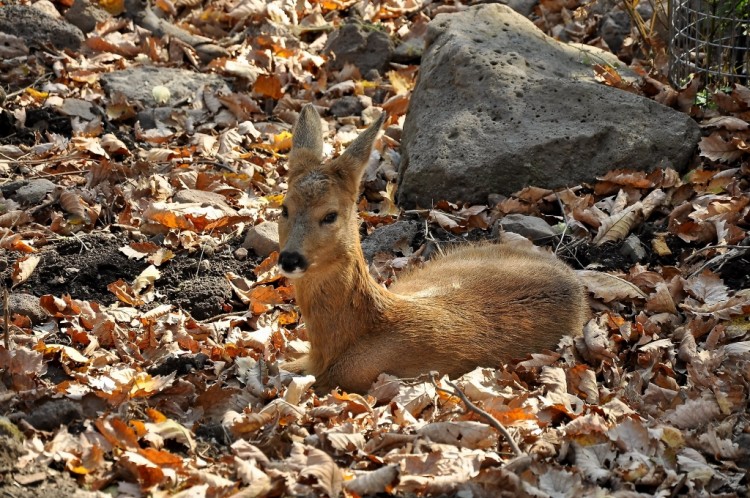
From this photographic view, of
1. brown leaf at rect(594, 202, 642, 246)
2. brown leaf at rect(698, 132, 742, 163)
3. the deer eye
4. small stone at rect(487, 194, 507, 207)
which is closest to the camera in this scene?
the deer eye

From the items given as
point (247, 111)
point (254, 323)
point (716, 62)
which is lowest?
point (254, 323)

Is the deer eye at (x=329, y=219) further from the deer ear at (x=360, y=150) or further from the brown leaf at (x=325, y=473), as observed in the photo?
the brown leaf at (x=325, y=473)

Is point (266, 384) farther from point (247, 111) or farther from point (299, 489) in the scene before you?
point (247, 111)

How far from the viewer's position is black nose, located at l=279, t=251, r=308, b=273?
16.5ft

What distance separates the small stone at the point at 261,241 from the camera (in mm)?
7047

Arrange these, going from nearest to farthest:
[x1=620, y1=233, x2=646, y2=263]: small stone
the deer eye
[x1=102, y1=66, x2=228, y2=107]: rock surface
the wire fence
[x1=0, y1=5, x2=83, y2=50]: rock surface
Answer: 1. the deer eye
2. [x1=620, y1=233, x2=646, y2=263]: small stone
3. the wire fence
4. [x1=102, y1=66, x2=228, y2=107]: rock surface
5. [x1=0, y1=5, x2=83, y2=50]: rock surface

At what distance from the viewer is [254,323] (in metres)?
6.30

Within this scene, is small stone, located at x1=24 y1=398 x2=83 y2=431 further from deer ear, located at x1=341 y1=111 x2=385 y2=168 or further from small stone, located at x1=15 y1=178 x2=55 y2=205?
small stone, located at x1=15 y1=178 x2=55 y2=205

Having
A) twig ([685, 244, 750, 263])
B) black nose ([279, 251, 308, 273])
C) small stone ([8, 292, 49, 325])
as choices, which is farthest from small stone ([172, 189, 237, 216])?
twig ([685, 244, 750, 263])

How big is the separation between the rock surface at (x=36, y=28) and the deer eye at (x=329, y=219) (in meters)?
5.60

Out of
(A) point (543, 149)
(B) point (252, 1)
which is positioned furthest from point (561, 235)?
(B) point (252, 1)

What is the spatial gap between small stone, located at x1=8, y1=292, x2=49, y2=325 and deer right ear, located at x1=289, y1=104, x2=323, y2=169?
1.81 meters

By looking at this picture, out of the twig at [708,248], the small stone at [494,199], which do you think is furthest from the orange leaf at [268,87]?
the twig at [708,248]

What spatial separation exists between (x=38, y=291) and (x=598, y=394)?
3526 mm
